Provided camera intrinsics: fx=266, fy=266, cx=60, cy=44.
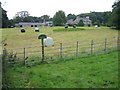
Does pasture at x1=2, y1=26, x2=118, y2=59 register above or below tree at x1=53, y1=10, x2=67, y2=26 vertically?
below

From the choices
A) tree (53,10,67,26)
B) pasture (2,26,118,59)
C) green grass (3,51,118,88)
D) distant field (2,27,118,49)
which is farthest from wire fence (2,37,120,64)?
tree (53,10,67,26)

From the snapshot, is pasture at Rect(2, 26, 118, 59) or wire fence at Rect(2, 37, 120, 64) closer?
wire fence at Rect(2, 37, 120, 64)

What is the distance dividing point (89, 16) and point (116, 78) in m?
127

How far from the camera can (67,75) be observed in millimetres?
11656

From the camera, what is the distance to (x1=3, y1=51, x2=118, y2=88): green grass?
393 inches

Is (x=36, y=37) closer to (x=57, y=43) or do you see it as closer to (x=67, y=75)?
(x=57, y=43)

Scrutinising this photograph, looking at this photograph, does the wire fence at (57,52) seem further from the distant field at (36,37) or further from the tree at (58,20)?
the tree at (58,20)

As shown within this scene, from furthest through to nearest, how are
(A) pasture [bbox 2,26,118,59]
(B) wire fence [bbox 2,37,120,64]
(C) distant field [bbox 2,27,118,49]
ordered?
(C) distant field [bbox 2,27,118,49]
(A) pasture [bbox 2,26,118,59]
(B) wire fence [bbox 2,37,120,64]

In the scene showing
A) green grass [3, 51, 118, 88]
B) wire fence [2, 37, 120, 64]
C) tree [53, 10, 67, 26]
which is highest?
tree [53, 10, 67, 26]

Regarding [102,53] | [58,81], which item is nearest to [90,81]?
[58,81]

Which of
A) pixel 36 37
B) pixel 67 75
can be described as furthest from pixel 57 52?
pixel 36 37

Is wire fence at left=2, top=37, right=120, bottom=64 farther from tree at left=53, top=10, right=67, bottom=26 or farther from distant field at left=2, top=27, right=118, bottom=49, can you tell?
tree at left=53, top=10, right=67, bottom=26

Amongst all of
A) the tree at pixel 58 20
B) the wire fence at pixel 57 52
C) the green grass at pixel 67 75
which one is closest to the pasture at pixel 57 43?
the wire fence at pixel 57 52

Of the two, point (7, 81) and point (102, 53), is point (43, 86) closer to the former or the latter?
point (7, 81)
